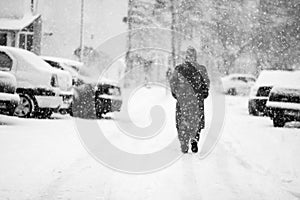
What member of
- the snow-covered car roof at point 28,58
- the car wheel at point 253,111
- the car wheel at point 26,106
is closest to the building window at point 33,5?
the car wheel at point 253,111

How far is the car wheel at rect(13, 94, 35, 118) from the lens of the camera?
36.4 ft

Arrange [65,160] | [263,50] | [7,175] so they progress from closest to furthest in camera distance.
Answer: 1. [7,175]
2. [65,160]
3. [263,50]

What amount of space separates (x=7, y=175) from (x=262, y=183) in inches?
125

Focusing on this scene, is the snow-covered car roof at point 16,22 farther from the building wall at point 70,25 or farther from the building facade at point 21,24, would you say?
the building wall at point 70,25

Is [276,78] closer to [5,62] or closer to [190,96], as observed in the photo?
[190,96]

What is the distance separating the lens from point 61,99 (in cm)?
1145

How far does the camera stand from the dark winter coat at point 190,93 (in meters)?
7.69

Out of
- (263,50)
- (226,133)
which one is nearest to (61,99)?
(226,133)

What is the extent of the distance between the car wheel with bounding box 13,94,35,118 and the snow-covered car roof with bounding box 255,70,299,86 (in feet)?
24.2

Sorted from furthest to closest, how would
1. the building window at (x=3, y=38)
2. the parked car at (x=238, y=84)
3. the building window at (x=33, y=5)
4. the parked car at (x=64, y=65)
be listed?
the parked car at (x=238, y=84)
the building window at (x=33, y=5)
the building window at (x=3, y=38)
the parked car at (x=64, y=65)

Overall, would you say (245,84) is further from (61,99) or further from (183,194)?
(183,194)

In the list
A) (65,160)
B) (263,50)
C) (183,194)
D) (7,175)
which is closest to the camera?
(183,194)

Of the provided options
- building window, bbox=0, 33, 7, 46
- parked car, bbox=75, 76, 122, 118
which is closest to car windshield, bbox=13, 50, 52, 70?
parked car, bbox=75, 76, 122, 118

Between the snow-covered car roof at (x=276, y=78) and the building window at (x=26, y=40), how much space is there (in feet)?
62.1
